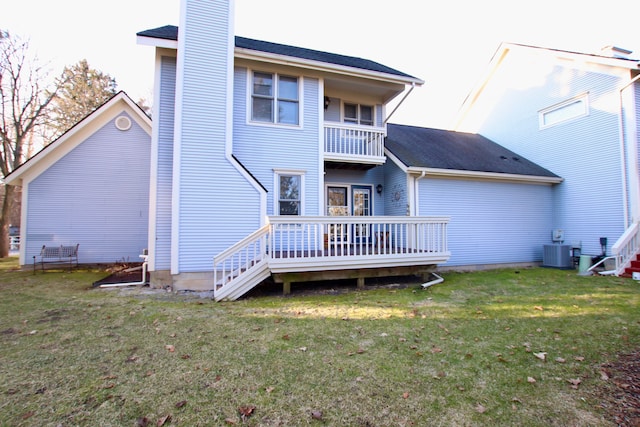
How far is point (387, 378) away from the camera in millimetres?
3037

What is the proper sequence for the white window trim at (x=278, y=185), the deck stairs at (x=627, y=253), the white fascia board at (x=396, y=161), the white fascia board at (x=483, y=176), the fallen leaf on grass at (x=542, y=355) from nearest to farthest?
the fallen leaf on grass at (x=542, y=355), the deck stairs at (x=627, y=253), the white window trim at (x=278, y=185), the white fascia board at (x=396, y=161), the white fascia board at (x=483, y=176)

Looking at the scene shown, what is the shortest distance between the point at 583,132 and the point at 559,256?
4591mm

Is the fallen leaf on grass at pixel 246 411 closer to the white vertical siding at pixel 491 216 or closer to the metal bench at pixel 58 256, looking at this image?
the white vertical siding at pixel 491 216

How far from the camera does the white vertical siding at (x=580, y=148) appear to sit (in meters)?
9.83

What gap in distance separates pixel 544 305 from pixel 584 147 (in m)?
8.36

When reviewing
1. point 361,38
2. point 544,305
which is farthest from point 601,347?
point 361,38

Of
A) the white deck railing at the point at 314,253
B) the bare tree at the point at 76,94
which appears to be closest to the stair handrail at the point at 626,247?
the white deck railing at the point at 314,253

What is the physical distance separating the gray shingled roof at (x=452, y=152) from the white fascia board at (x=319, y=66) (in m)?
Result: 2.32

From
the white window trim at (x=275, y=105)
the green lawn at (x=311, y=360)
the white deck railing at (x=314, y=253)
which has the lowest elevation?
the green lawn at (x=311, y=360)

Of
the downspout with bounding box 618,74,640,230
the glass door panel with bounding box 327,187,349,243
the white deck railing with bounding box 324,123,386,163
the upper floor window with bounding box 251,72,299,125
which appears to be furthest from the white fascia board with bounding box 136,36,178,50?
the downspout with bounding box 618,74,640,230

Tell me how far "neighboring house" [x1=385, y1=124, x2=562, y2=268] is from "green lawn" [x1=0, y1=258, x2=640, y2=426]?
4250 mm

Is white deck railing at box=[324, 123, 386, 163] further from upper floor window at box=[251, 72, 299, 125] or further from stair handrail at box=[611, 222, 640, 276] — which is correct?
stair handrail at box=[611, 222, 640, 276]

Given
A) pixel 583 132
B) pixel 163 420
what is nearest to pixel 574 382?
pixel 163 420

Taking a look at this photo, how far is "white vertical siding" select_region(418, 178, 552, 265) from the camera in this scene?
1013 centimetres
